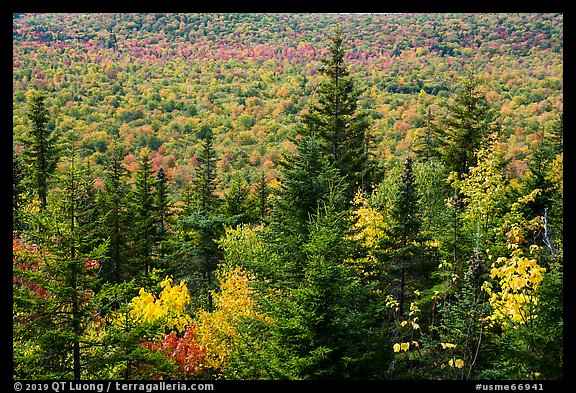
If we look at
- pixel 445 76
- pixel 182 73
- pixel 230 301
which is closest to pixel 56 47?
pixel 182 73

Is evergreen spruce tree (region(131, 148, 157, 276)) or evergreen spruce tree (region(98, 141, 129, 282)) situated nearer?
evergreen spruce tree (region(98, 141, 129, 282))

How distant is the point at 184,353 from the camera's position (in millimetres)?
14992

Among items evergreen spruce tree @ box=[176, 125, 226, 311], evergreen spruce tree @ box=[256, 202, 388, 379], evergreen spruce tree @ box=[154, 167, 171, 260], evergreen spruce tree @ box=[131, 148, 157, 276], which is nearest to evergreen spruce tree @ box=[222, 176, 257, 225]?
evergreen spruce tree @ box=[154, 167, 171, 260]

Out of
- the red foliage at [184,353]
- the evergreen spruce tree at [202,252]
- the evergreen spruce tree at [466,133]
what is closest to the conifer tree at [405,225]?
the red foliage at [184,353]

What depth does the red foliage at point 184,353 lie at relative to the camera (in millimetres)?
14609

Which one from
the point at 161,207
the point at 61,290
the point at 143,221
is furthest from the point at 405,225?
the point at 161,207

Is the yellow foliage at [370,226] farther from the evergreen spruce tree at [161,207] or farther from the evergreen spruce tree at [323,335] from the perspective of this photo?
the evergreen spruce tree at [161,207]

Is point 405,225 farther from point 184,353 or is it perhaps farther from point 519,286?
point 184,353

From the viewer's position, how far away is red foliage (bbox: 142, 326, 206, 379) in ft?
47.9

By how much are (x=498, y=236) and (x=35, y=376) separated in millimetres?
11032

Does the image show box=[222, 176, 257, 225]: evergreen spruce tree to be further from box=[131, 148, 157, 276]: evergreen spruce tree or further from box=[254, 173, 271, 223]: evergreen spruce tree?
box=[131, 148, 157, 276]: evergreen spruce tree

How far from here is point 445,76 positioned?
3346 inches

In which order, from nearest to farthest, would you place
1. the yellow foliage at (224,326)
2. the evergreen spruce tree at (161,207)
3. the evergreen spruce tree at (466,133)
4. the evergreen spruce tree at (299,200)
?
1. the evergreen spruce tree at (299,200)
2. the yellow foliage at (224,326)
3. the evergreen spruce tree at (466,133)
4. the evergreen spruce tree at (161,207)

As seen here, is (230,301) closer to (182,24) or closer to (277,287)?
(277,287)
